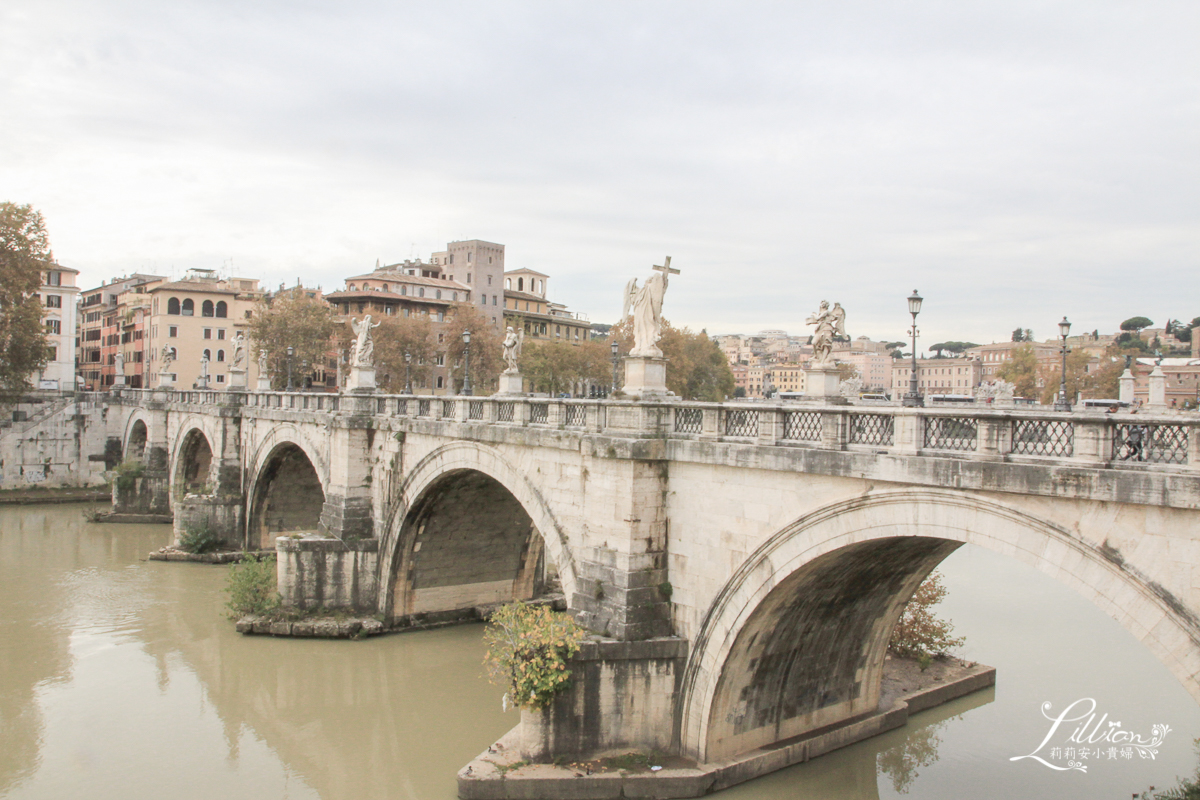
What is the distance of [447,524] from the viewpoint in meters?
21.4

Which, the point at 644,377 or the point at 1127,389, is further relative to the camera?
the point at 1127,389

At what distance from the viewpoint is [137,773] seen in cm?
1434

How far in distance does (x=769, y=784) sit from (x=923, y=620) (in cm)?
573

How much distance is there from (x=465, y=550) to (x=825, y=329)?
509 inches

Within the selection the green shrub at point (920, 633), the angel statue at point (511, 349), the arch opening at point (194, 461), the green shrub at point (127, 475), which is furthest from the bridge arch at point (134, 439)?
the green shrub at point (920, 633)

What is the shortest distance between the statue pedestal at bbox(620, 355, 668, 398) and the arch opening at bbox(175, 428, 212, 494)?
2761 cm

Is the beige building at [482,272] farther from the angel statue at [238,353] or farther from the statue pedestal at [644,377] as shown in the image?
the statue pedestal at [644,377]

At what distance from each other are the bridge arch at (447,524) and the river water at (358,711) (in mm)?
1445

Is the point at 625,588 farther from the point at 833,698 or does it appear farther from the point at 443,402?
the point at 443,402

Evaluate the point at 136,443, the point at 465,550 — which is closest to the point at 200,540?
the point at 465,550

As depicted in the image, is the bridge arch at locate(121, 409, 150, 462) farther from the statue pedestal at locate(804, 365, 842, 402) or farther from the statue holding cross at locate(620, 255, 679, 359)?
the statue pedestal at locate(804, 365, 842, 402)

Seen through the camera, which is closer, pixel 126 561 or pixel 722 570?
pixel 722 570

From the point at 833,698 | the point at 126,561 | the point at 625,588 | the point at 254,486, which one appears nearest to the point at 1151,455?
the point at 625,588

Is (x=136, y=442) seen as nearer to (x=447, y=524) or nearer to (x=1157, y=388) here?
(x=447, y=524)
